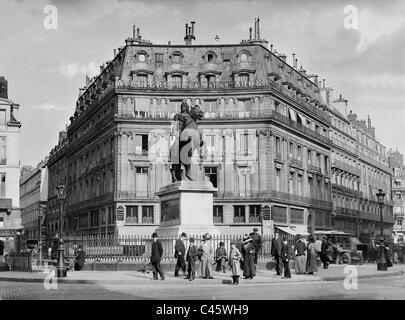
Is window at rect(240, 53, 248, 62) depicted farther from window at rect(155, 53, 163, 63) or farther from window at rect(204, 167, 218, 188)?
window at rect(204, 167, 218, 188)

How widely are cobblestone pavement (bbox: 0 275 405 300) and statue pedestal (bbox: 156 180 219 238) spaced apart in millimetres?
4443

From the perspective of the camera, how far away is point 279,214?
60781 millimetres

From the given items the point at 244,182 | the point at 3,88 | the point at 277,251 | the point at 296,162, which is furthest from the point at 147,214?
→ the point at 277,251

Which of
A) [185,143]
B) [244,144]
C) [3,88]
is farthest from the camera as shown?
[3,88]

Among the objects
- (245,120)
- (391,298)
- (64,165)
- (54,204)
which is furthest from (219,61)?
(391,298)

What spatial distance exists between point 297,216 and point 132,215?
55.9 ft

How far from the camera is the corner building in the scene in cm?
5916

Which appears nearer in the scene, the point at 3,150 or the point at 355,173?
the point at 3,150

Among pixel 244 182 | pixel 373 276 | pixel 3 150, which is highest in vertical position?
pixel 3 150

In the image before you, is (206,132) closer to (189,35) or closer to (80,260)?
(189,35)

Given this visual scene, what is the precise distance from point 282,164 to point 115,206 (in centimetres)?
1633

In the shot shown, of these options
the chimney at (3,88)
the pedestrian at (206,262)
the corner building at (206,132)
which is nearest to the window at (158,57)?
the corner building at (206,132)

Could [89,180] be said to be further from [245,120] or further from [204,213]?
[204,213]
